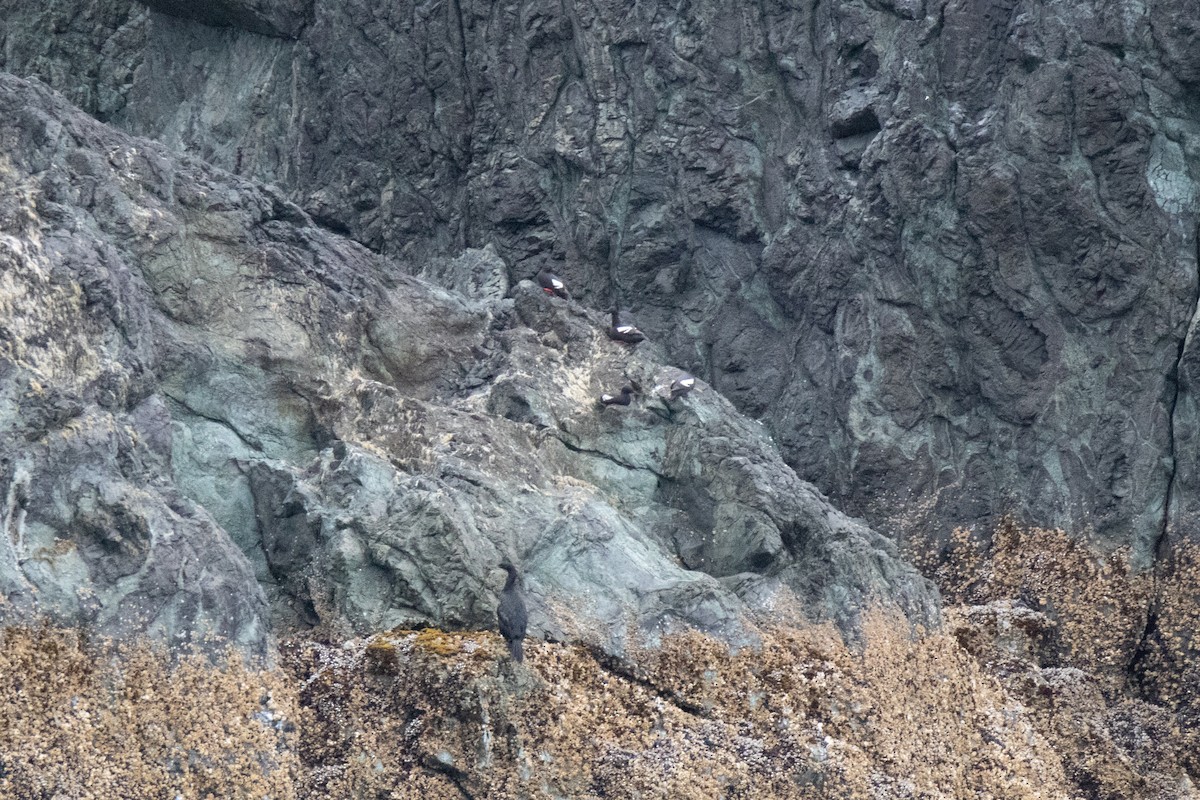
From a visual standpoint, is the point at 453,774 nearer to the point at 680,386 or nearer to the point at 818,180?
the point at 680,386

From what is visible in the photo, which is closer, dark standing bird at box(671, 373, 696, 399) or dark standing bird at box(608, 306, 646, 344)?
dark standing bird at box(671, 373, 696, 399)

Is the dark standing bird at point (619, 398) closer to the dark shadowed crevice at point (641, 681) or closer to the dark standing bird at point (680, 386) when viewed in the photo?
the dark standing bird at point (680, 386)

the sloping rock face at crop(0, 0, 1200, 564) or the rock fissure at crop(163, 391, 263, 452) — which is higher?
the sloping rock face at crop(0, 0, 1200, 564)

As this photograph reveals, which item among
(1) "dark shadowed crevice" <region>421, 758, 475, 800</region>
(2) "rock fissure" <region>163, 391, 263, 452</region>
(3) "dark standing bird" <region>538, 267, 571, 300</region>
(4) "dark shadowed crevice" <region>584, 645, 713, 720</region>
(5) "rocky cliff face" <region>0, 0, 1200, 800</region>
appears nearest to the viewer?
(1) "dark shadowed crevice" <region>421, 758, 475, 800</region>

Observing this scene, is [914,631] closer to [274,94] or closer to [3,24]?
[274,94]

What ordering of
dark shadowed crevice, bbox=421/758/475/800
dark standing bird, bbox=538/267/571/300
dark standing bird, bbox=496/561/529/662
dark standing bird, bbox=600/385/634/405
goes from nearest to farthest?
dark shadowed crevice, bbox=421/758/475/800 < dark standing bird, bbox=496/561/529/662 < dark standing bird, bbox=600/385/634/405 < dark standing bird, bbox=538/267/571/300

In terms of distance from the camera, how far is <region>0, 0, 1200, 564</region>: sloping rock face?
1351 inches

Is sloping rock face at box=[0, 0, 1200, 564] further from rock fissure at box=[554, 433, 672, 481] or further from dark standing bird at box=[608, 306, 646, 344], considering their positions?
rock fissure at box=[554, 433, 672, 481]

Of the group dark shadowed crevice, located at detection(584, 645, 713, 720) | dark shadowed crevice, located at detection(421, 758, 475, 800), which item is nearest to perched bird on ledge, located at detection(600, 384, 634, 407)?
dark shadowed crevice, located at detection(584, 645, 713, 720)

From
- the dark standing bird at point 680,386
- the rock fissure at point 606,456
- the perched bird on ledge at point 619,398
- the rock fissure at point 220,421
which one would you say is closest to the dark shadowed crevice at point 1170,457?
the dark standing bird at point 680,386

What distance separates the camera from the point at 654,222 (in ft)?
125

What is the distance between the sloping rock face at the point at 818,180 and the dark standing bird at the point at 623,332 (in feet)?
19.8

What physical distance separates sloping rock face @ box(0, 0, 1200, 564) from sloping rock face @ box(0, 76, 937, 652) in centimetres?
520

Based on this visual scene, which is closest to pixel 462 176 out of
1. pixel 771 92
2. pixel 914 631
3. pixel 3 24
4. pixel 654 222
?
pixel 654 222
